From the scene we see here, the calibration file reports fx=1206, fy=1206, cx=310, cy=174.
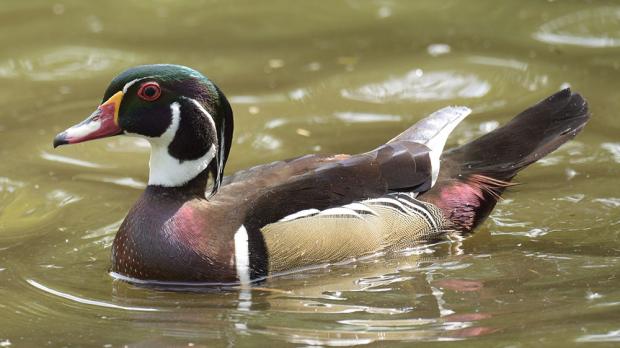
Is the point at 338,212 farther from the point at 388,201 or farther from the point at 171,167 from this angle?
the point at 171,167

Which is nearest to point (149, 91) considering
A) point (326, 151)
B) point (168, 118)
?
point (168, 118)

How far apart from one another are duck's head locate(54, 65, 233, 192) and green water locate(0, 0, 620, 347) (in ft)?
2.53

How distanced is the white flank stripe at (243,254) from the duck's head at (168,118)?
1.60 feet

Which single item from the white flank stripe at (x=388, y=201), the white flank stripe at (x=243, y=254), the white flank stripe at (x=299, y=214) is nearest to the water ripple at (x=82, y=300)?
the white flank stripe at (x=243, y=254)

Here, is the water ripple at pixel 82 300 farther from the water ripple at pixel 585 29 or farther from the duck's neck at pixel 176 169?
the water ripple at pixel 585 29

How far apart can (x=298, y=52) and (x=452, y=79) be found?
154 centimetres

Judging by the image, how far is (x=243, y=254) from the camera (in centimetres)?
656

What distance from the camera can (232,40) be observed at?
11.0 metres

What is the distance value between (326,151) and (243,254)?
2153 mm

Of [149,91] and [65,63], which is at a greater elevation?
[149,91]

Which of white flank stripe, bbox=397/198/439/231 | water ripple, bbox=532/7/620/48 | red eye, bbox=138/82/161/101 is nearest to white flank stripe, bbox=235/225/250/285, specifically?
red eye, bbox=138/82/161/101

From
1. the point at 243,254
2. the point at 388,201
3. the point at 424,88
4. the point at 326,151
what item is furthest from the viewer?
the point at 424,88

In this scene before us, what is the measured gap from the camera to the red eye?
661 cm

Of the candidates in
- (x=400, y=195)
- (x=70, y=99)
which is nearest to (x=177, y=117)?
(x=400, y=195)
